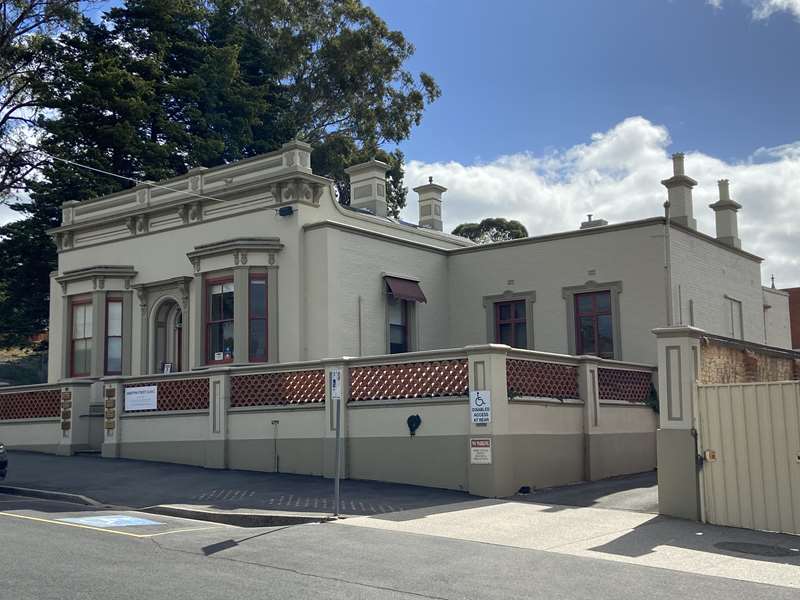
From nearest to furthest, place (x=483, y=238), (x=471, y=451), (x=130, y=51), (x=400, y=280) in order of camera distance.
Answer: (x=471, y=451) < (x=400, y=280) < (x=130, y=51) < (x=483, y=238)

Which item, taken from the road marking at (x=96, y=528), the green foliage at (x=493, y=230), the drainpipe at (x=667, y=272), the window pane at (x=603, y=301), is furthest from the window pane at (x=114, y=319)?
the green foliage at (x=493, y=230)

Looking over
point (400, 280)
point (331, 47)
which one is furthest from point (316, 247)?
point (331, 47)

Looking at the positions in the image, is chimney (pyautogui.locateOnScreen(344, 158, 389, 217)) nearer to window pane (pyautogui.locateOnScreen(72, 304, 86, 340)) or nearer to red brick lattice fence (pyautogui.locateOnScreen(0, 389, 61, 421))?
window pane (pyautogui.locateOnScreen(72, 304, 86, 340))

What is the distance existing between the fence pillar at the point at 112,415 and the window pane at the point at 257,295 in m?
3.54

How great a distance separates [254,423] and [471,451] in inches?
204

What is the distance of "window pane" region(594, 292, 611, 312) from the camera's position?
23.1 meters

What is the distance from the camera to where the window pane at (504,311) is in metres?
24.8

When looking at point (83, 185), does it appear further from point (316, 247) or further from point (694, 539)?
point (694, 539)

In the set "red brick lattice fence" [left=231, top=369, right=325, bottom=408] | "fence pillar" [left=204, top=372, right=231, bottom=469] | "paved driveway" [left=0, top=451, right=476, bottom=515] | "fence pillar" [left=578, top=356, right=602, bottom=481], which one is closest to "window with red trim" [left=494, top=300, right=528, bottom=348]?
"fence pillar" [left=578, top=356, right=602, bottom=481]

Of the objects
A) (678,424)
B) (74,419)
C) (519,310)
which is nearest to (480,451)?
(678,424)

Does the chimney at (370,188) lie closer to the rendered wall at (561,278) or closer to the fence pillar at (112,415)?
the rendered wall at (561,278)

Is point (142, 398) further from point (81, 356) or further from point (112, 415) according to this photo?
point (81, 356)

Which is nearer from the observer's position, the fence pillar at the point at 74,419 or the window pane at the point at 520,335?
the fence pillar at the point at 74,419

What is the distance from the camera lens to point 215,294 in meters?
23.0
